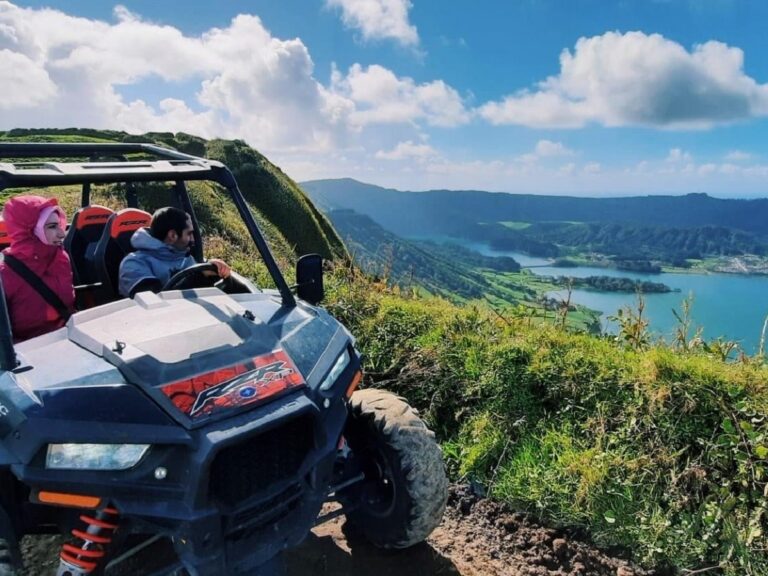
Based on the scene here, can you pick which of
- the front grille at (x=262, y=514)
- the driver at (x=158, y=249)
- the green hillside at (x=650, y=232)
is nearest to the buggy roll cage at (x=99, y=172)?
the driver at (x=158, y=249)

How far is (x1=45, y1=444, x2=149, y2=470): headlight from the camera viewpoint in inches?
84.2

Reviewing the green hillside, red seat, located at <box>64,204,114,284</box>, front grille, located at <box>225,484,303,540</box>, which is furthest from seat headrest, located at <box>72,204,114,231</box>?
the green hillside

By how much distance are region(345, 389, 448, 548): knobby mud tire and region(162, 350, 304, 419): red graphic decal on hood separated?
91 cm

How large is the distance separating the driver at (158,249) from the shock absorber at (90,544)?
5.81 ft

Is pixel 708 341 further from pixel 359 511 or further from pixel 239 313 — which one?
pixel 239 313

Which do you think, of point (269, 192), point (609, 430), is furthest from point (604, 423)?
point (269, 192)

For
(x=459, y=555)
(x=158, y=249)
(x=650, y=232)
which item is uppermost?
(x=158, y=249)

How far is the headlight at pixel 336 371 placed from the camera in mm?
2744

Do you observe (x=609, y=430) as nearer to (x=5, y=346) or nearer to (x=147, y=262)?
(x=147, y=262)

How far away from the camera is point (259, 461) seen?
8.12 ft

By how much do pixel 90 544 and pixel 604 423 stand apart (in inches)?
130

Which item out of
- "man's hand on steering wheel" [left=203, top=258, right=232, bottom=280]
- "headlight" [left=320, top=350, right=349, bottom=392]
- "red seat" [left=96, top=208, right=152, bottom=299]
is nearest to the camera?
"headlight" [left=320, top=350, right=349, bottom=392]

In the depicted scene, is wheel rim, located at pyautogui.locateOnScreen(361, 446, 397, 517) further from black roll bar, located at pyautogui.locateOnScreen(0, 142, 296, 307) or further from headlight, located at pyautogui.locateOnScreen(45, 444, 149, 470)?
headlight, located at pyautogui.locateOnScreen(45, 444, 149, 470)

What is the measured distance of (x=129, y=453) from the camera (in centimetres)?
220
